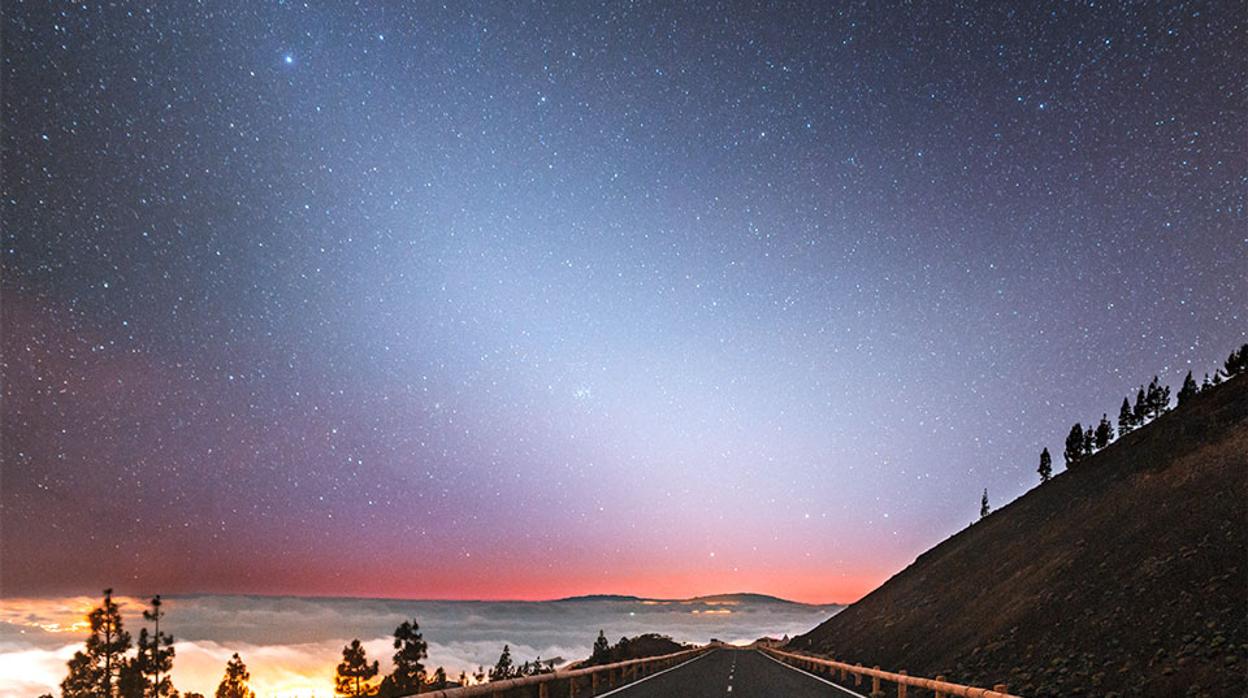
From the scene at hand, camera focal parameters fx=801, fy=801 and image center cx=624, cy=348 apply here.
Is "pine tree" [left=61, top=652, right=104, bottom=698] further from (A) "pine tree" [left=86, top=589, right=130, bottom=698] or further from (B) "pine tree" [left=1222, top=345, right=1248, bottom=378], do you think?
(B) "pine tree" [left=1222, top=345, right=1248, bottom=378]

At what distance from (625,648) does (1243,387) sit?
161ft

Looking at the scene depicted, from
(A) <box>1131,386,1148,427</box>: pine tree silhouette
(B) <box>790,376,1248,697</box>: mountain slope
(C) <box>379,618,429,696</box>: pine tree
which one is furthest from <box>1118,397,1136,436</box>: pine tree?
(C) <box>379,618,429,696</box>: pine tree

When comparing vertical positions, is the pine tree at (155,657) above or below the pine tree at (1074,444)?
below

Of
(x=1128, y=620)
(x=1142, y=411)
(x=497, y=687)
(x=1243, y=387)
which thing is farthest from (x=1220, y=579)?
(x=1142, y=411)

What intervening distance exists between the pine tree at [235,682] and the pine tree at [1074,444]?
11752 cm

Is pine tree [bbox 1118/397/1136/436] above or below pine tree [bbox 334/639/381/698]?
above

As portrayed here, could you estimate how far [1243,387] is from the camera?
58000 millimetres

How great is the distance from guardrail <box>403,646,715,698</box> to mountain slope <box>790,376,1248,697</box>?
11.7m

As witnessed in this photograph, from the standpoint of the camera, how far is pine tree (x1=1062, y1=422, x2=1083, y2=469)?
12506 centimetres

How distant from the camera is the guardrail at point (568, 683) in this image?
33.7 ft

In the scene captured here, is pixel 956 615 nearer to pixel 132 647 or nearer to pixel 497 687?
pixel 497 687

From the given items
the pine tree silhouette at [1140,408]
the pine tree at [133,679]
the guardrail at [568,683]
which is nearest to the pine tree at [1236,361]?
the pine tree silhouette at [1140,408]

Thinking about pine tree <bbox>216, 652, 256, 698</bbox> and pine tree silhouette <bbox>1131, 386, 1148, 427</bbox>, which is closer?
pine tree <bbox>216, 652, 256, 698</bbox>

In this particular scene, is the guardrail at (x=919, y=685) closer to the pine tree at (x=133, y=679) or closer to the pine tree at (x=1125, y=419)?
the pine tree at (x=133, y=679)
